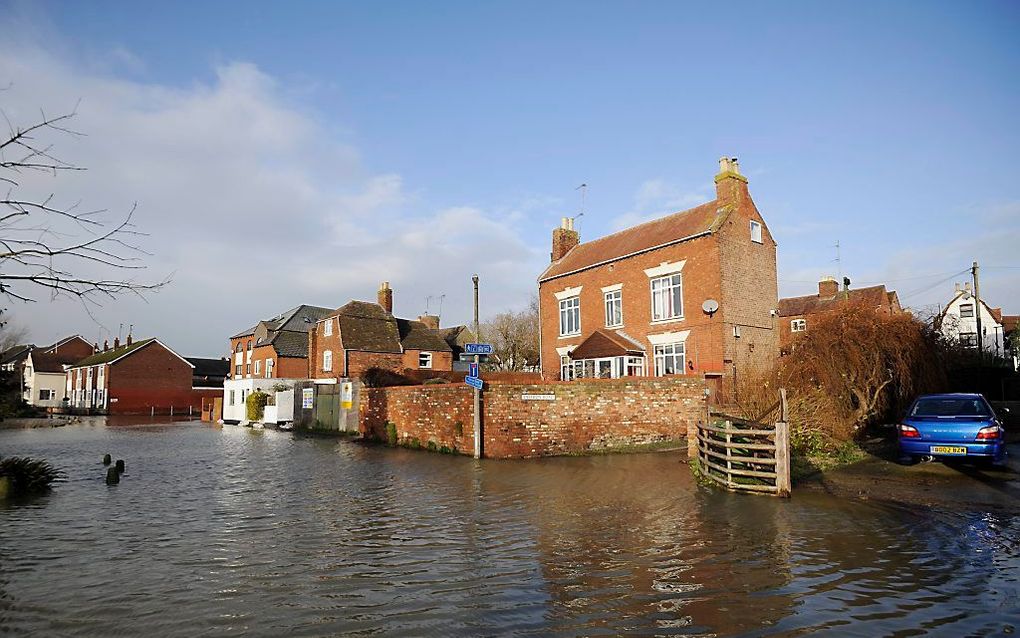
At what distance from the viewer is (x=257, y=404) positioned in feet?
126

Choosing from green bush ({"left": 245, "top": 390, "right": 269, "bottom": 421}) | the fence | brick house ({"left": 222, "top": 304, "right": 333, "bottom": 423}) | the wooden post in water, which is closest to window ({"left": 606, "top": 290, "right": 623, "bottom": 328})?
the fence

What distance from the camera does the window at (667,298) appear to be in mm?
25625

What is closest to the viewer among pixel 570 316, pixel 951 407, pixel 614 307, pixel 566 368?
pixel 951 407

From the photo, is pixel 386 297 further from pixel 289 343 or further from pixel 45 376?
pixel 45 376

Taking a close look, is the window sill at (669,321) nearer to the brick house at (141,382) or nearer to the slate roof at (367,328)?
the slate roof at (367,328)

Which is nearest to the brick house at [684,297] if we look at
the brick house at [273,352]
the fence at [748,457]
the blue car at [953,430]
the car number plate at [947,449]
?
the blue car at [953,430]

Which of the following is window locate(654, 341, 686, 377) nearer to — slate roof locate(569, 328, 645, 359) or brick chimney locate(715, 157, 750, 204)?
slate roof locate(569, 328, 645, 359)

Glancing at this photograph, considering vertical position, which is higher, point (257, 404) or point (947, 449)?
point (257, 404)

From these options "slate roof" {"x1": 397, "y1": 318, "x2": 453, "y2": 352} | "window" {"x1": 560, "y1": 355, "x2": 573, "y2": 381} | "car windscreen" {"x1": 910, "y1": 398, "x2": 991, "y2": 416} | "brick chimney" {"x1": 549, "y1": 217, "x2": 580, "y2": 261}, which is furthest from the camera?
"slate roof" {"x1": 397, "y1": 318, "x2": 453, "y2": 352}

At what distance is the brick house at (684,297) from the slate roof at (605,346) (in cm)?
5

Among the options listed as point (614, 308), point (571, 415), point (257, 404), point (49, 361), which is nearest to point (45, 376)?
point (49, 361)

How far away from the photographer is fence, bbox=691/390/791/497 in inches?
429

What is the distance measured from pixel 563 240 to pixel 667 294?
32.5 feet

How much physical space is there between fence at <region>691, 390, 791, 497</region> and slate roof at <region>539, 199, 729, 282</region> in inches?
514
